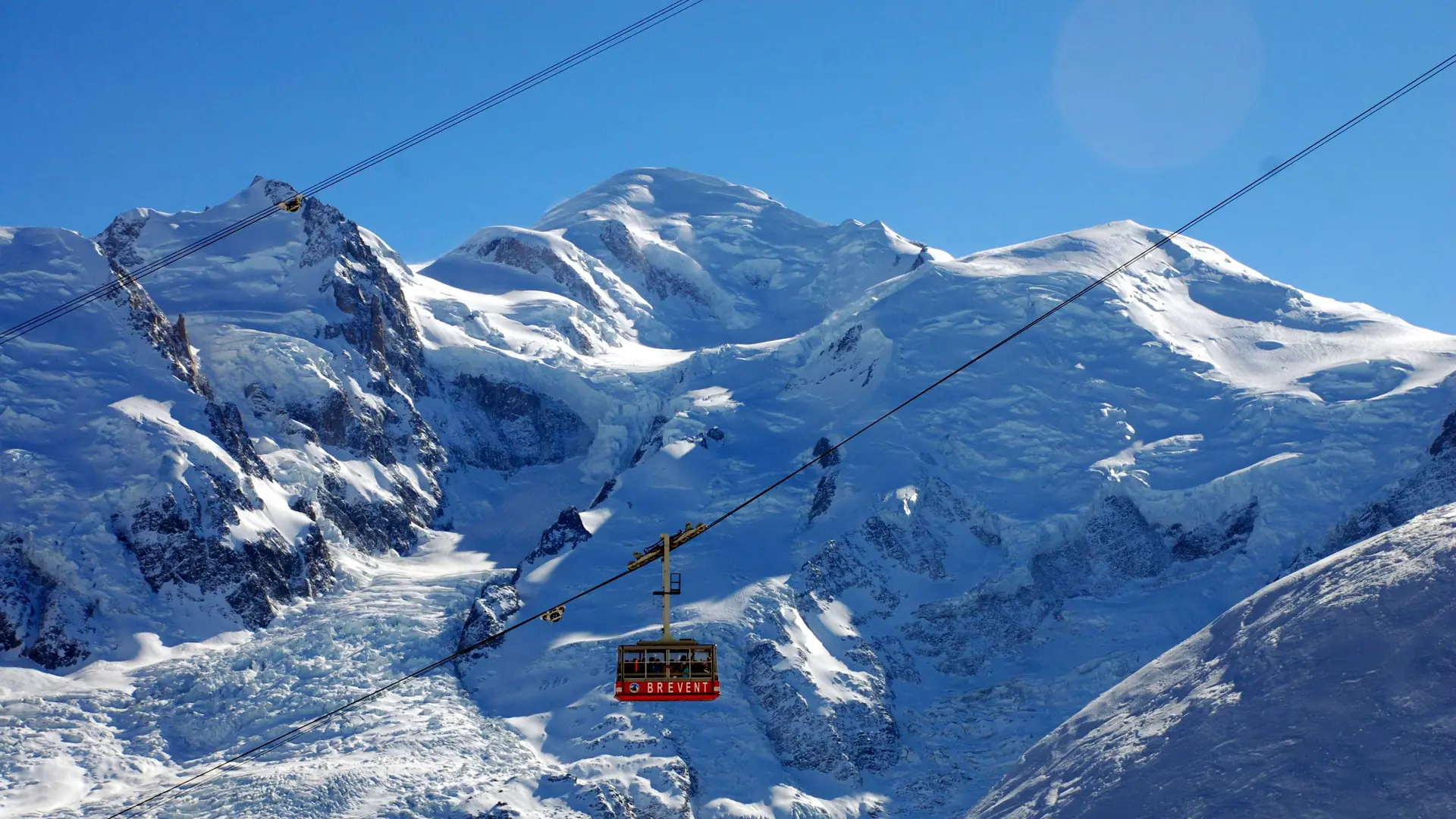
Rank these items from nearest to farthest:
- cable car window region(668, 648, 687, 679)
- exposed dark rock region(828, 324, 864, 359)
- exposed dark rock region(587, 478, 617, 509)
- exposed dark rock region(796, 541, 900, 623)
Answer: cable car window region(668, 648, 687, 679) → exposed dark rock region(796, 541, 900, 623) → exposed dark rock region(587, 478, 617, 509) → exposed dark rock region(828, 324, 864, 359)

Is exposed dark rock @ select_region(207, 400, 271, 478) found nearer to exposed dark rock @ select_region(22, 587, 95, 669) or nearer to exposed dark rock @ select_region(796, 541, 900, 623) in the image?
exposed dark rock @ select_region(22, 587, 95, 669)

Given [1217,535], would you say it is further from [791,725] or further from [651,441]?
[651,441]

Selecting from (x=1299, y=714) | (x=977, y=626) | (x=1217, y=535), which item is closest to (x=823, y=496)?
(x=977, y=626)

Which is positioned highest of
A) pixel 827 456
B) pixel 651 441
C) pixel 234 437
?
pixel 651 441

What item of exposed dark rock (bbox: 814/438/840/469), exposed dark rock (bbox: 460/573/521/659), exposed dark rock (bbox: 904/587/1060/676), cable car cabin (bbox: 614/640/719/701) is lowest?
cable car cabin (bbox: 614/640/719/701)

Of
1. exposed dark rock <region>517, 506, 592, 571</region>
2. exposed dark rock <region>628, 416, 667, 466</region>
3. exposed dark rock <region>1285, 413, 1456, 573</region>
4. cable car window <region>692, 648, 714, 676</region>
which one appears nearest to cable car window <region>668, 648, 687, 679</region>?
cable car window <region>692, 648, 714, 676</region>

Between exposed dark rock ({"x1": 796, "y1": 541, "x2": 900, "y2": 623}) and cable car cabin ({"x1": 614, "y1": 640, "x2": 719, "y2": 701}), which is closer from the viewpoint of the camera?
cable car cabin ({"x1": 614, "y1": 640, "x2": 719, "y2": 701})

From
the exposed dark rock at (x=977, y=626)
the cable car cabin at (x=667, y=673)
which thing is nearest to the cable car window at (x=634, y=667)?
the cable car cabin at (x=667, y=673)
